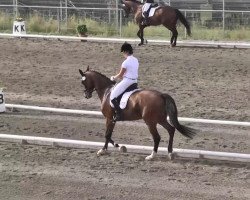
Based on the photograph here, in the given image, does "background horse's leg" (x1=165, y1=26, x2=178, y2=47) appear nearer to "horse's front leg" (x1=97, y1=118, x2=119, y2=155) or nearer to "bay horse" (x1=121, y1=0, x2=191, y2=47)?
"bay horse" (x1=121, y1=0, x2=191, y2=47)

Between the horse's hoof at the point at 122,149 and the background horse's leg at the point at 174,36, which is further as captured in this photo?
Result: the background horse's leg at the point at 174,36

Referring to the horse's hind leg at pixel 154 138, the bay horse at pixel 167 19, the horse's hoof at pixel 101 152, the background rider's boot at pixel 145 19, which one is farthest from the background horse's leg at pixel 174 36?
the horse's hind leg at pixel 154 138

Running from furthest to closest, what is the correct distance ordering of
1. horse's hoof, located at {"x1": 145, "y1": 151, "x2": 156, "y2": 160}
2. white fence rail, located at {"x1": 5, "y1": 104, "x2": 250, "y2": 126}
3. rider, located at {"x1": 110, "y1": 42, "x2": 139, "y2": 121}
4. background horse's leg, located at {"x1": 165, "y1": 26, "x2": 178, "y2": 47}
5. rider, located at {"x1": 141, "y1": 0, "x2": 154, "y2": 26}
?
rider, located at {"x1": 141, "y1": 0, "x2": 154, "y2": 26} → background horse's leg, located at {"x1": 165, "y1": 26, "x2": 178, "y2": 47} → white fence rail, located at {"x1": 5, "y1": 104, "x2": 250, "y2": 126} → rider, located at {"x1": 110, "y1": 42, "x2": 139, "y2": 121} → horse's hoof, located at {"x1": 145, "y1": 151, "x2": 156, "y2": 160}

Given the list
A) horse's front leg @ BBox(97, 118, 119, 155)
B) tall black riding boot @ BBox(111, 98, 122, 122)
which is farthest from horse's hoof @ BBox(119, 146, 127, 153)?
tall black riding boot @ BBox(111, 98, 122, 122)

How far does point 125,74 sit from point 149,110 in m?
0.83

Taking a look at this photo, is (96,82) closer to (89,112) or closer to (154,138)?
(154,138)

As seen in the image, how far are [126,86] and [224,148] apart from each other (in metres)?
2.27

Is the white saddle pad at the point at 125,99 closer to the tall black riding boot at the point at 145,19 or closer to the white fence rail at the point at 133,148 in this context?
the white fence rail at the point at 133,148

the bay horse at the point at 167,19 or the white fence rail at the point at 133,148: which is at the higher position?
the bay horse at the point at 167,19

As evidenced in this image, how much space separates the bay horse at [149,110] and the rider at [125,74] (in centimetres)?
20

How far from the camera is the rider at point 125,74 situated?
1047 cm

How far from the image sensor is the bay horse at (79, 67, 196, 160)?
1009 cm

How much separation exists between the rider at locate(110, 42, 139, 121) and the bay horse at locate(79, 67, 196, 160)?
0.64 ft

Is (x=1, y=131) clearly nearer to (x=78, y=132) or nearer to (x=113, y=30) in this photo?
(x=78, y=132)
